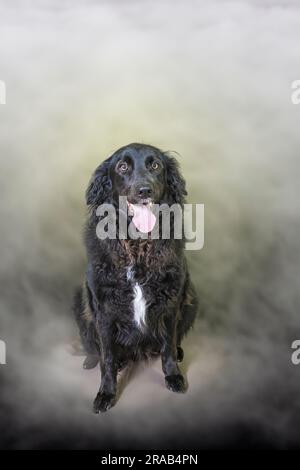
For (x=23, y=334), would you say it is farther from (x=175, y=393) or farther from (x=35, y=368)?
(x=175, y=393)

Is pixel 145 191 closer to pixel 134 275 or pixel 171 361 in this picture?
pixel 134 275

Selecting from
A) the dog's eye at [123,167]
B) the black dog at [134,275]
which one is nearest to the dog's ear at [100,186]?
the black dog at [134,275]

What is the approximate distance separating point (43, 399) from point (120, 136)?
1.40 metres

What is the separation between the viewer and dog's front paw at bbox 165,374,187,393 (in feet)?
8.18

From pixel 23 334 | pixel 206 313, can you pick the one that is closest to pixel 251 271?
pixel 206 313

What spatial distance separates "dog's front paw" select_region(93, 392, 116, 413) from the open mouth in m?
0.69

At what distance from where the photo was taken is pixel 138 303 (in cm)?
242

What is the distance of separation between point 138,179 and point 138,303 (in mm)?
506

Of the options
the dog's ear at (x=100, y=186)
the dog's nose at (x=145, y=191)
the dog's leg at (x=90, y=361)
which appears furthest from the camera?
the dog's leg at (x=90, y=361)

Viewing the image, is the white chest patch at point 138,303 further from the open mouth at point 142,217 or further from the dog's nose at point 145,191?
the dog's nose at point 145,191

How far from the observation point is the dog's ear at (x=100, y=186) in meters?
2.50

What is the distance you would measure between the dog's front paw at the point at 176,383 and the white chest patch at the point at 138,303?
281 mm

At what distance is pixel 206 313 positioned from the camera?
3.12 meters

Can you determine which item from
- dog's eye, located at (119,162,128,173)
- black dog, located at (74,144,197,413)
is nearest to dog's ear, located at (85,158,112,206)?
black dog, located at (74,144,197,413)
